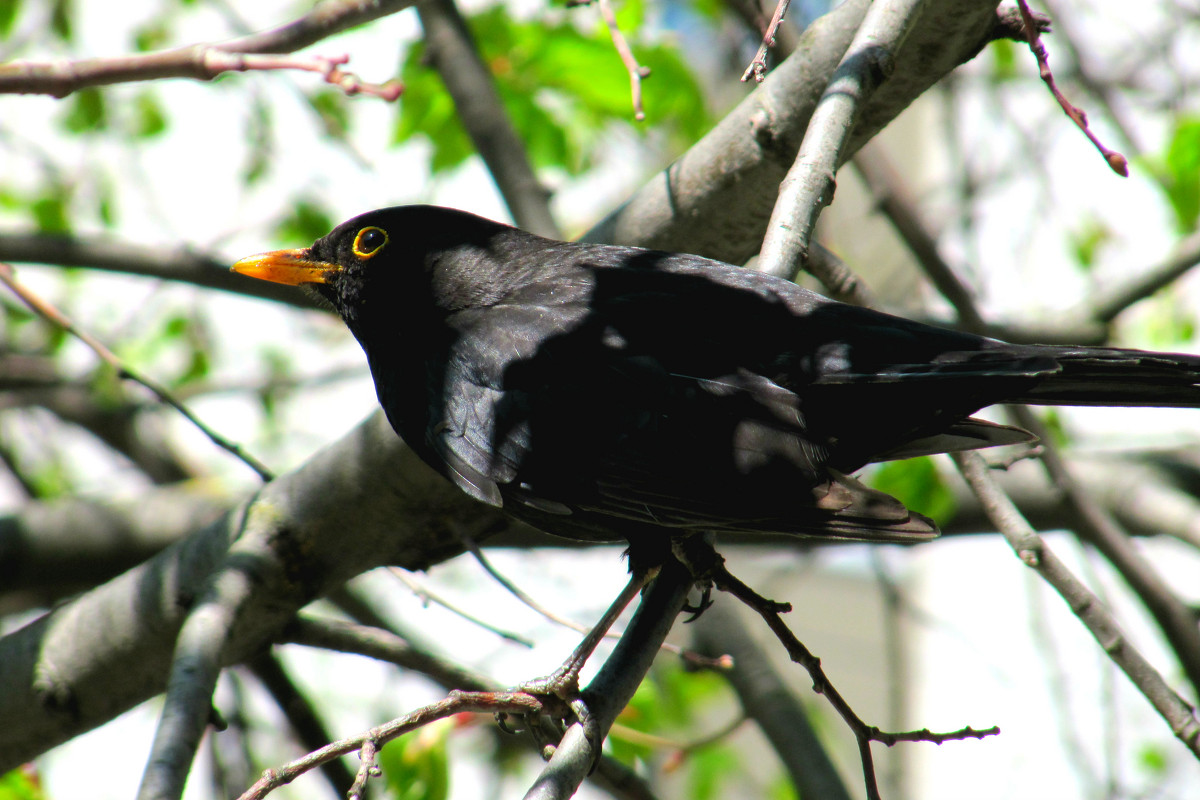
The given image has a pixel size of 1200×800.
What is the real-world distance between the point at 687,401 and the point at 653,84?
235 centimetres

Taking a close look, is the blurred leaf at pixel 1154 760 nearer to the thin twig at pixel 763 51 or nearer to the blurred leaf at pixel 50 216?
the thin twig at pixel 763 51

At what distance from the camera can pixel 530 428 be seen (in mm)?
2543

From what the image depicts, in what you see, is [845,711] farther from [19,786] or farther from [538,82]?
[538,82]

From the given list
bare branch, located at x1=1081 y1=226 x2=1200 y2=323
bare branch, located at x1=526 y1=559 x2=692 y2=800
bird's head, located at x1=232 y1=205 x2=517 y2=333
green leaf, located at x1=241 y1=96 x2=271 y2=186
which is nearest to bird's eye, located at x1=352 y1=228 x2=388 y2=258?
bird's head, located at x1=232 y1=205 x2=517 y2=333

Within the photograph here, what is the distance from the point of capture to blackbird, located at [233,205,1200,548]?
222 cm

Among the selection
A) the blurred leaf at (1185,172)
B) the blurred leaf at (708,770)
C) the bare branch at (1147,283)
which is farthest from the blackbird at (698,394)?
the blurred leaf at (708,770)

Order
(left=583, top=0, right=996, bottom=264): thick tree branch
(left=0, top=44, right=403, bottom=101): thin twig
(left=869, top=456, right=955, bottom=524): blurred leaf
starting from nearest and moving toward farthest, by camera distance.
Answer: (left=0, top=44, right=403, bottom=101): thin twig → (left=583, top=0, right=996, bottom=264): thick tree branch → (left=869, top=456, right=955, bottom=524): blurred leaf

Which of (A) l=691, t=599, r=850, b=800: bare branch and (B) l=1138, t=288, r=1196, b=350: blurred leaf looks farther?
(B) l=1138, t=288, r=1196, b=350: blurred leaf

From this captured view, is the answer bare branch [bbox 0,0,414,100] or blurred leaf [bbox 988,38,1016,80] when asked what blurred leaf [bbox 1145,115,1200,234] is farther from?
bare branch [bbox 0,0,414,100]

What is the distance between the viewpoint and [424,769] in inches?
125

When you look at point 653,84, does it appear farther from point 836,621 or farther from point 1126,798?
point 836,621

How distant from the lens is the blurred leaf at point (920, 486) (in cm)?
367

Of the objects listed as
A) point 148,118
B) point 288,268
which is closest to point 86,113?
point 148,118

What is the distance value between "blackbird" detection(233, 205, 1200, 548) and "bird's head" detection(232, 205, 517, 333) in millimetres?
159
